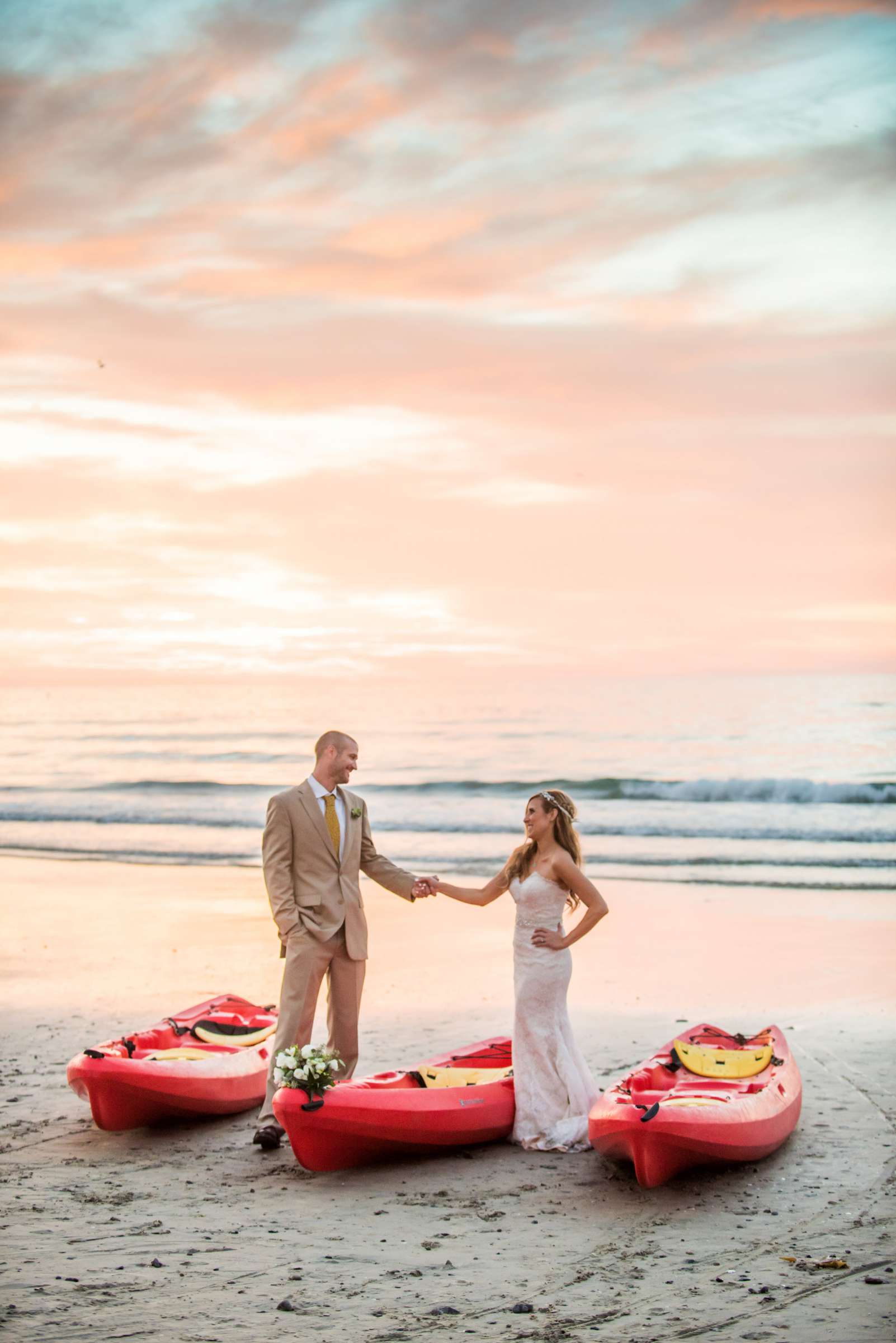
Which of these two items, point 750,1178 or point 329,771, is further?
point 329,771

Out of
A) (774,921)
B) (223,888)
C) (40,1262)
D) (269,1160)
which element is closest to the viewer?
(40,1262)

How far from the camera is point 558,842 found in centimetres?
664

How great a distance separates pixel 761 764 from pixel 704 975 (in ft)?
80.1

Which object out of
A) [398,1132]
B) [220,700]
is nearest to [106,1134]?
[398,1132]

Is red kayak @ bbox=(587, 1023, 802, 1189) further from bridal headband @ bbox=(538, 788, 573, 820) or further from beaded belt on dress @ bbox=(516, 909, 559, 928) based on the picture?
bridal headband @ bbox=(538, 788, 573, 820)

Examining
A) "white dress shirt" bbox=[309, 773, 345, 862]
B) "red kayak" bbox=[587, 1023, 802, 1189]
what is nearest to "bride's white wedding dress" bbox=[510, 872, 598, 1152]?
"red kayak" bbox=[587, 1023, 802, 1189]

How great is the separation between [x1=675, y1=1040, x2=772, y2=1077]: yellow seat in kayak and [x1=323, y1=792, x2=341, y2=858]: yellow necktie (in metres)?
2.22

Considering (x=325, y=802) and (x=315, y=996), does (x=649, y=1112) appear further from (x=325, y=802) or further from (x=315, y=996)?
(x=325, y=802)

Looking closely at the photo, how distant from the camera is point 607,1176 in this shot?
5852 millimetres

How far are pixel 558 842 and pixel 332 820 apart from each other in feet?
4.00

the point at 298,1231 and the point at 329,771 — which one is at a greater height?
the point at 329,771

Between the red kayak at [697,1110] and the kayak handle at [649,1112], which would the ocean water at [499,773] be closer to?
the red kayak at [697,1110]

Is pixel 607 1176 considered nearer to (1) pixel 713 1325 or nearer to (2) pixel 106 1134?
(1) pixel 713 1325

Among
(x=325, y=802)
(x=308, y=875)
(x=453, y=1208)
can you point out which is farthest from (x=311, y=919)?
(x=453, y=1208)
